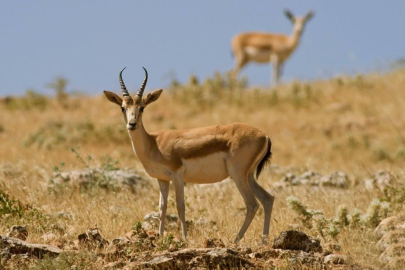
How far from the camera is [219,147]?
29.2 ft

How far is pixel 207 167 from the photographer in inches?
351

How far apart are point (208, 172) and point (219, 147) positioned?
1.07ft

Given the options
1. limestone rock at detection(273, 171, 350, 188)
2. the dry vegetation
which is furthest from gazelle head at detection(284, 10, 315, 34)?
limestone rock at detection(273, 171, 350, 188)

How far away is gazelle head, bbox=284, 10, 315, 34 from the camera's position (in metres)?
33.4

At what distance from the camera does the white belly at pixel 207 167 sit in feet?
29.2

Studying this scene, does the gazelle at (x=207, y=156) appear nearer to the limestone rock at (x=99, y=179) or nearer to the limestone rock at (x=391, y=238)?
the limestone rock at (x=391, y=238)

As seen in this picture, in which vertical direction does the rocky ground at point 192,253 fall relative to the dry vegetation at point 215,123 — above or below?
below

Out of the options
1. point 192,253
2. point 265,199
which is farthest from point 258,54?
point 192,253

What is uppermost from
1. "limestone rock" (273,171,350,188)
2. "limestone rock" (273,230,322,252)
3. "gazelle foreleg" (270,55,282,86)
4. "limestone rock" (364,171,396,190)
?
"gazelle foreleg" (270,55,282,86)

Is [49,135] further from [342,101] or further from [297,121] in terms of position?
[342,101]

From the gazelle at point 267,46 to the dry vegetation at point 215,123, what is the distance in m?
6.59

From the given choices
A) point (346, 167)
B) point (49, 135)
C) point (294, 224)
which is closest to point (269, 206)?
point (294, 224)

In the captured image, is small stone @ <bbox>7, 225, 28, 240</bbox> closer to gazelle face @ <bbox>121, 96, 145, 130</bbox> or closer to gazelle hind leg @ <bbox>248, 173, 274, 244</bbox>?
gazelle face @ <bbox>121, 96, 145, 130</bbox>

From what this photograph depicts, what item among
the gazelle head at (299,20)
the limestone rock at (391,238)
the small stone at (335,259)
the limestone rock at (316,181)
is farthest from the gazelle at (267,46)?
the small stone at (335,259)
